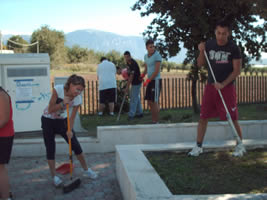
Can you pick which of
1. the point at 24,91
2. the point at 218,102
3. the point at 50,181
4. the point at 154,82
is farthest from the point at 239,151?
the point at 24,91

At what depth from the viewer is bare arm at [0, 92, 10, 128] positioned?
3.55 metres

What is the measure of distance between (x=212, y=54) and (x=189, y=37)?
4.02 m

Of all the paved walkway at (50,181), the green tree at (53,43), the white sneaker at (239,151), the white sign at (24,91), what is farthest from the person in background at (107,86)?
the green tree at (53,43)

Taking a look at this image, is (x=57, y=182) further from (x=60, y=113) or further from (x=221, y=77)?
(x=221, y=77)

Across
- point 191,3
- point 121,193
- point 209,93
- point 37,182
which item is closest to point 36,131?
point 37,182

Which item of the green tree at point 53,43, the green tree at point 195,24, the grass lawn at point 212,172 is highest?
the green tree at point 53,43

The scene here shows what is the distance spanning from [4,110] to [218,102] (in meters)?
2.79

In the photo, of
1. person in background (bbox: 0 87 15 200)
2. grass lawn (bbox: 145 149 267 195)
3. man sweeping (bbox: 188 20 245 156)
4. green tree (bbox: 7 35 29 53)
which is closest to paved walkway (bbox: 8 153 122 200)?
person in background (bbox: 0 87 15 200)

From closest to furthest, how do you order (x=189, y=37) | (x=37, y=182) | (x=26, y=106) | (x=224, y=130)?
(x=37, y=182) → (x=224, y=130) → (x=26, y=106) → (x=189, y=37)

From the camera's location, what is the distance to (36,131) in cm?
713

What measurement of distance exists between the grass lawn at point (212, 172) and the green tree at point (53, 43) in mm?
45667

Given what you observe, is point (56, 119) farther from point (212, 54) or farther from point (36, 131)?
point (36, 131)

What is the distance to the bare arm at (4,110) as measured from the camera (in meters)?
3.55

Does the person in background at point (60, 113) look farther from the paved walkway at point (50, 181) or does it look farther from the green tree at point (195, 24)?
the green tree at point (195, 24)
